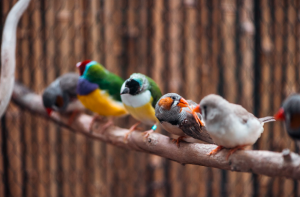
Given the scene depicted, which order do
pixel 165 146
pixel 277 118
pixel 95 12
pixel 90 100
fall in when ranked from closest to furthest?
1. pixel 277 118
2. pixel 165 146
3. pixel 90 100
4. pixel 95 12

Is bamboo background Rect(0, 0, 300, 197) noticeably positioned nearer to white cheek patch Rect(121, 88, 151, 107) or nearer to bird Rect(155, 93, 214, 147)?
white cheek patch Rect(121, 88, 151, 107)

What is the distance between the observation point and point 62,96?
51.4 inches

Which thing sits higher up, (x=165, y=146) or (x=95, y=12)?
(x=95, y=12)

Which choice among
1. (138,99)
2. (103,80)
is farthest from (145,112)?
(103,80)

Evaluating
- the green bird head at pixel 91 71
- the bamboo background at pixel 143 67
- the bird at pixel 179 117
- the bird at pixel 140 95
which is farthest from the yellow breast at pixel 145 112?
the bamboo background at pixel 143 67

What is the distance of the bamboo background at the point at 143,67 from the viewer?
1.78 meters

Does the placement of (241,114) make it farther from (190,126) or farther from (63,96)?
(63,96)

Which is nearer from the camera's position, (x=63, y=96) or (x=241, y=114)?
(x=241, y=114)

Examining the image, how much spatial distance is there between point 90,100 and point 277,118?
29.3 inches

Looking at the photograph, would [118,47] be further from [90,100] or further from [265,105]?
[265,105]

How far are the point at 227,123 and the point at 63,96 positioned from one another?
0.86 metres

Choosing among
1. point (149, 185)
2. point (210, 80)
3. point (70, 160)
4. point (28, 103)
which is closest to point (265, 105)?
point (210, 80)

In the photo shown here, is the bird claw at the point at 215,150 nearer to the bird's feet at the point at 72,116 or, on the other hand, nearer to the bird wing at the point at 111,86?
the bird wing at the point at 111,86

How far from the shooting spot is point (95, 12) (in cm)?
177
